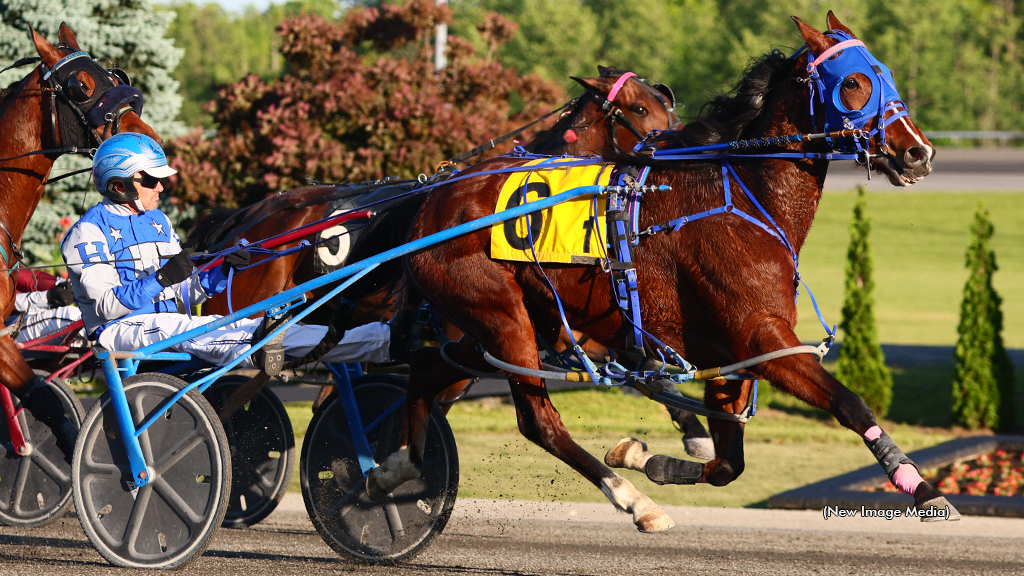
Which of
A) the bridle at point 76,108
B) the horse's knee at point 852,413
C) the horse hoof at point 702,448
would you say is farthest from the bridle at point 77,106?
the horse's knee at point 852,413

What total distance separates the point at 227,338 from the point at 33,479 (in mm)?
1598

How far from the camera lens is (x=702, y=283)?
4.04 meters

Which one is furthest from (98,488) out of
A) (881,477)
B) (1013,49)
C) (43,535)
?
(1013,49)

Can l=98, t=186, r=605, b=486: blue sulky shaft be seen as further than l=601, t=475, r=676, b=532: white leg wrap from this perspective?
Yes

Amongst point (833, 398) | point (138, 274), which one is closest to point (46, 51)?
point (138, 274)

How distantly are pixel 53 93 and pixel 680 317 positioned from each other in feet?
10.8

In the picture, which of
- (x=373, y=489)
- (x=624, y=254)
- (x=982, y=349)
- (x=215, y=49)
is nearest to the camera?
Answer: (x=624, y=254)

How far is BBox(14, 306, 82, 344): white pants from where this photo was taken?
5965mm

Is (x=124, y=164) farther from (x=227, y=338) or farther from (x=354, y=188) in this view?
(x=354, y=188)

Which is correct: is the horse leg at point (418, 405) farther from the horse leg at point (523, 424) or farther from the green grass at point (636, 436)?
the green grass at point (636, 436)

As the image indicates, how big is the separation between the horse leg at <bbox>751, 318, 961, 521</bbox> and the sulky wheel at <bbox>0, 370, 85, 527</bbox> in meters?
3.53

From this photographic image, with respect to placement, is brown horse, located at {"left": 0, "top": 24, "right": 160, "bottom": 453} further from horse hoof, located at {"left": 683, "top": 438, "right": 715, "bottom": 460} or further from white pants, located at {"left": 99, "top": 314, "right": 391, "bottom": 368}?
horse hoof, located at {"left": 683, "top": 438, "right": 715, "bottom": 460}

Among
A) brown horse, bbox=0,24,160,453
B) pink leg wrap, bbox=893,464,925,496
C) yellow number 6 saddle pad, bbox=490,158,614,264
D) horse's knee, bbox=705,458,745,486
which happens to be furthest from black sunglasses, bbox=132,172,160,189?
pink leg wrap, bbox=893,464,925,496

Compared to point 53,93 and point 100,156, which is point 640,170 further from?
point 53,93
